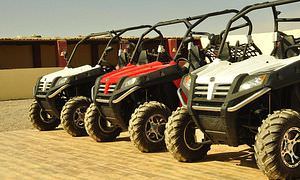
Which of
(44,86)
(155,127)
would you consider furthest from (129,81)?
(44,86)

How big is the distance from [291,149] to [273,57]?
4.10 ft

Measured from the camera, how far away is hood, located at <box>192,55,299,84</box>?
6.02 meters

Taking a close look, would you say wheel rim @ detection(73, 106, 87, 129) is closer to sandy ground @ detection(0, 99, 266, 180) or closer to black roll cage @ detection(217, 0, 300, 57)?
sandy ground @ detection(0, 99, 266, 180)

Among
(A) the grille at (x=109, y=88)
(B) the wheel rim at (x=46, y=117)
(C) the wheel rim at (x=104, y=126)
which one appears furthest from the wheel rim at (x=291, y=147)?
(B) the wheel rim at (x=46, y=117)

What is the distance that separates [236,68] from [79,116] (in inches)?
192

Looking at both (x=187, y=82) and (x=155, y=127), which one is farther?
(x=155, y=127)

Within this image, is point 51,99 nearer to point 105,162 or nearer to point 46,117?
point 46,117

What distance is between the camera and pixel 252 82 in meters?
5.79

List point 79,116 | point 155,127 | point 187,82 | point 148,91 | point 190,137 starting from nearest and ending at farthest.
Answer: point 187,82 < point 190,137 < point 155,127 < point 148,91 < point 79,116

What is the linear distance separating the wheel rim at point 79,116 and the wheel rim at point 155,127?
2720 millimetres

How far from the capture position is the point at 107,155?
8.15 metres

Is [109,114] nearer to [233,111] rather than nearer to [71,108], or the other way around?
[71,108]

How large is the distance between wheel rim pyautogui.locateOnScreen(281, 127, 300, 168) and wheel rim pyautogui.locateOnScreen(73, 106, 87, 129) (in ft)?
18.0

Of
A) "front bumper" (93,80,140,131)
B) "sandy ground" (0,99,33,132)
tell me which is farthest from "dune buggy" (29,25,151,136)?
"sandy ground" (0,99,33,132)
